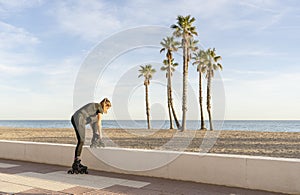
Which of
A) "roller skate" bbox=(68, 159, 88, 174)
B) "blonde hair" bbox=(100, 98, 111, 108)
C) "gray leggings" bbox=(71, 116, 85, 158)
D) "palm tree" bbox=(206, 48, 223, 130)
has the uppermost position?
"palm tree" bbox=(206, 48, 223, 130)

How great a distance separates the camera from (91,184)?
4762 mm

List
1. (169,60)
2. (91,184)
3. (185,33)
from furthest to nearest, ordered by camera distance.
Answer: (169,60) < (185,33) < (91,184)

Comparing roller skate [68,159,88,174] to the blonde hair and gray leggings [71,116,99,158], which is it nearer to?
gray leggings [71,116,99,158]

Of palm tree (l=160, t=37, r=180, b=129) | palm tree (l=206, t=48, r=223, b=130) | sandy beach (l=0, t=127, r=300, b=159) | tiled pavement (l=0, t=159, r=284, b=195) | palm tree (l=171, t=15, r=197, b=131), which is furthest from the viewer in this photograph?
palm tree (l=206, t=48, r=223, b=130)

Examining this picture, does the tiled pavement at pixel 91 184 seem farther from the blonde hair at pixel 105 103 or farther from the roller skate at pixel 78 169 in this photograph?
the blonde hair at pixel 105 103

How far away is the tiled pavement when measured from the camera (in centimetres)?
429

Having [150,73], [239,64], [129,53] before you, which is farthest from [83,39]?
[150,73]

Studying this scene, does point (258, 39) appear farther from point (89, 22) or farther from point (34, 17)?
point (34, 17)

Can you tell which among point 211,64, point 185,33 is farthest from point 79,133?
point 211,64

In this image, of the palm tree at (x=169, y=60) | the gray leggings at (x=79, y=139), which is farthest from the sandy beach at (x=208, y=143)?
the palm tree at (x=169, y=60)

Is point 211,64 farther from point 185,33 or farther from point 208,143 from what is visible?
point 208,143

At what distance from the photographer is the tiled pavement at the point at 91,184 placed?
4.29 metres

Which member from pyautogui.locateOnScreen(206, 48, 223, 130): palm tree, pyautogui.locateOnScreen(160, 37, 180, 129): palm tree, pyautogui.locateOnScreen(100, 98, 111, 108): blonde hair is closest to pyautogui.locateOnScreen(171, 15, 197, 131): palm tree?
pyautogui.locateOnScreen(160, 37, 180, 129): palm tree

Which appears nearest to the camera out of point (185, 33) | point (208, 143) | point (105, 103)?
point (105, 103)
